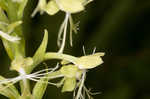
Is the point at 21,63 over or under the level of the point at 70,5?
under

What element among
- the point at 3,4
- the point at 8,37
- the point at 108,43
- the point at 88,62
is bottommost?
the point at 108,43

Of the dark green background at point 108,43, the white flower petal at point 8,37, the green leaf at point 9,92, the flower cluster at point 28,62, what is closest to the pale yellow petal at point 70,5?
the flower cluster at point 28,62

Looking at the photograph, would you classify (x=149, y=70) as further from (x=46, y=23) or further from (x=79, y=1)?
(x=79, y=1)

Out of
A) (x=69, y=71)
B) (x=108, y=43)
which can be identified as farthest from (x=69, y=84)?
(x=108, y=43)

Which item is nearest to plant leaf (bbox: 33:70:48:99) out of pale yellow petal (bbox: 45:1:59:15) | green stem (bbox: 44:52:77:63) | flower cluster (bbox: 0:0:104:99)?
flower cluster (bbox: 0:0:104:99)

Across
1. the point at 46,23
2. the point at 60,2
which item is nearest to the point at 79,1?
the point at 60,2

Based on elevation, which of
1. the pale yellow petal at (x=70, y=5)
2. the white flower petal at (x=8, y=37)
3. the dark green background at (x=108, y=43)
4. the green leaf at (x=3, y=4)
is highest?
the green leaf at (x=3, y=4)

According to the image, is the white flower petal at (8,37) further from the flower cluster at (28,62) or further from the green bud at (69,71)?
the green bud at (69,71)

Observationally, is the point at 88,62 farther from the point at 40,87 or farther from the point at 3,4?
the point at 3,4
